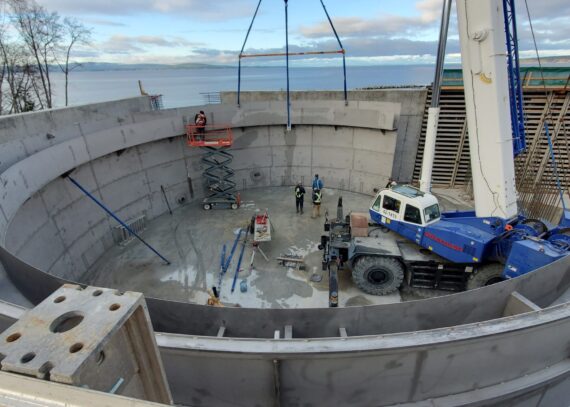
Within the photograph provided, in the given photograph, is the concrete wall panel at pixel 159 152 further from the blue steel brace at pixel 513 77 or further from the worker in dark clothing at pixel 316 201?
the blue steel brace at pixel 513 77

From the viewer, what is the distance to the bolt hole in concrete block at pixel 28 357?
1336 mm

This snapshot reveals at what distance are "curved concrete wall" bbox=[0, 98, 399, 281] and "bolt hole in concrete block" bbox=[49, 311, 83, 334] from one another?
21.5 feet

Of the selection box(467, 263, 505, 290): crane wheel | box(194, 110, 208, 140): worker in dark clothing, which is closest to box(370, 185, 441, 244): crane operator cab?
box(467, 263, 505, 290): crane wheel

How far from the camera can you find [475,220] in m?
7.77

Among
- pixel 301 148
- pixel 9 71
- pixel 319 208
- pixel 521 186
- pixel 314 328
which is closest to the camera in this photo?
pixel 314 328

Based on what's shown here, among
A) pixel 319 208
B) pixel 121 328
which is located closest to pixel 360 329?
pixel 121 328

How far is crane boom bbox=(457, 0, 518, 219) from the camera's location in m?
6.30

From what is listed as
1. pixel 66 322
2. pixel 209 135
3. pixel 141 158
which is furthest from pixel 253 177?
pixel 66 322

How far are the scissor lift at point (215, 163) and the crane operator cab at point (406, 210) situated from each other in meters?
7.08

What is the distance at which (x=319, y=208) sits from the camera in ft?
43.6

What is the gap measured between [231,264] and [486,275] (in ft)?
22.9

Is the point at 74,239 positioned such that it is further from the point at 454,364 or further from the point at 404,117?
the point at 404,117

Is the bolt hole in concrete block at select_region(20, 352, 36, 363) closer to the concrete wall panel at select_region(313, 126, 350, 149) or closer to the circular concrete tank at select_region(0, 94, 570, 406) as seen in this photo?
the circular concrete tank at select_region(0, 94, 570, 406)

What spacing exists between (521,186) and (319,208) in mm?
7494
